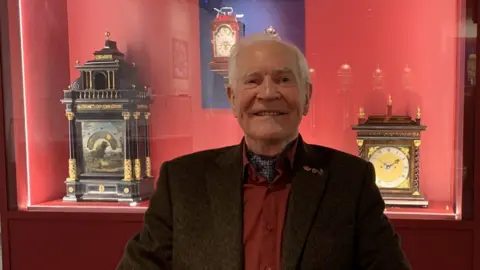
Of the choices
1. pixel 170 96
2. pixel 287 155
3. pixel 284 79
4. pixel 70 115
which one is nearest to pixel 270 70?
pixel 284 79

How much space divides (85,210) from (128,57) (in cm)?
83

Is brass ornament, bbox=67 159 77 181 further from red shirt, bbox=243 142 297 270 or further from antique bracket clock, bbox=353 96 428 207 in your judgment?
red shirt, bbox=243 142 297 270

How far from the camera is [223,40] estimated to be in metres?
2.75

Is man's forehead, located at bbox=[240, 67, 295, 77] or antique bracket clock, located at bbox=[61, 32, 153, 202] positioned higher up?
man's forehead, located at bbox=[240, 67, 295, 77]

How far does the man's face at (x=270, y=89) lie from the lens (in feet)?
4.47

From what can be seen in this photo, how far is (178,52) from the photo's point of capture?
112 inches

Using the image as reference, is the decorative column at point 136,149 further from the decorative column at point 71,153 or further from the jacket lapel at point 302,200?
the jacket lapel at point 302,200

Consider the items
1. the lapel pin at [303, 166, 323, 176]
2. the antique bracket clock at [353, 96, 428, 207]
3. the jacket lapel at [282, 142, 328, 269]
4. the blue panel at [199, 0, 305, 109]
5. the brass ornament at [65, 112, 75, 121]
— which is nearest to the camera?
the jacket lapel at [282, 142, 328, 269]

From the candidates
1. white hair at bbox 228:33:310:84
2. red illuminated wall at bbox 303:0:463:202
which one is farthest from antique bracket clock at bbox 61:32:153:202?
white hair at bbox 228:33:310:84

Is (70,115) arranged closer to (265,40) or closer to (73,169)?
(73,169)

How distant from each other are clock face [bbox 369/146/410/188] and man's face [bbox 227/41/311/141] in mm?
1290

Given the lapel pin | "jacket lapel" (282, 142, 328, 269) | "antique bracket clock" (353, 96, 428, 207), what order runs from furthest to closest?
1. "antique bracket clock" (353, 96, 428, 207)
2. the lapel pin
3. "jacket lapel" (282, 142, 328, 269)

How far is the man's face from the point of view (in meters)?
1.36

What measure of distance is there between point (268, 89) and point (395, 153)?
1402 millimetres
